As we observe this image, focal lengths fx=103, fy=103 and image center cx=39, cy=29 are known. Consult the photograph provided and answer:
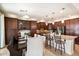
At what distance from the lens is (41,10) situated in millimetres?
2039

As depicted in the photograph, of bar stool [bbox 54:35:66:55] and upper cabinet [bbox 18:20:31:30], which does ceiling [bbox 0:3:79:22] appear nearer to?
upper cabinet [bbox 18:20:31:30]

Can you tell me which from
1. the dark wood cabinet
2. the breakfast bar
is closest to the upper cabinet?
the dark wood cabinet

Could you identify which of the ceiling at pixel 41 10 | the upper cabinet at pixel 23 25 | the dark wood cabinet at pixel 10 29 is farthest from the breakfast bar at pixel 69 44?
the dark wood cabinet at pixel 10 29

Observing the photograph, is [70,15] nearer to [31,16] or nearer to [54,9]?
[54,9]

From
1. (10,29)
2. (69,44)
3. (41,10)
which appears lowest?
(69,44)

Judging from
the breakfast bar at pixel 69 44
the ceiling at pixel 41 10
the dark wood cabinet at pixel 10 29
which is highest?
the ceiling at pixel 41 10

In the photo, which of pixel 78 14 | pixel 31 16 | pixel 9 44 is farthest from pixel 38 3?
pixel 9 44

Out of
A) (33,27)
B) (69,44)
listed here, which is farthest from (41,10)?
(69,44)

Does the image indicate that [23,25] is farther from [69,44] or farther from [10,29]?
[69,44]

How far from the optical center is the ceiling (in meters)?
1.98

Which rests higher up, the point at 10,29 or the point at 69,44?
the point at 10,29

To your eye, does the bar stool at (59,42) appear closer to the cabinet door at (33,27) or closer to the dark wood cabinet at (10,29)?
the cabinet door at (33,27)

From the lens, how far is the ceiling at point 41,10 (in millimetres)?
1981

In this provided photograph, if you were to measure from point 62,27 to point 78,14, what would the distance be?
1.31 feet
